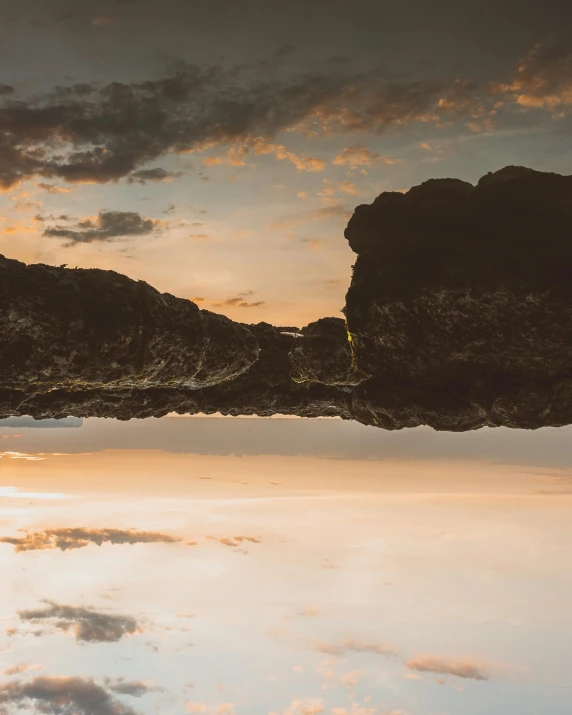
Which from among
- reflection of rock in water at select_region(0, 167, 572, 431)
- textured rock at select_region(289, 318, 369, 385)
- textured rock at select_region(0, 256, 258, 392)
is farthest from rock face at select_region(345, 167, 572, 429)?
textured rock at select_region(0, 256, 258, 392)

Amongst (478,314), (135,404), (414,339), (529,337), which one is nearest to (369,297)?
(414,339)

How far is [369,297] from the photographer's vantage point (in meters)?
4.56

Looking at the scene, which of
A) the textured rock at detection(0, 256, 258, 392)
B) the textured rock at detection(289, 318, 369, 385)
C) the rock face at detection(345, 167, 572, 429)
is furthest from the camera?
the textured rock at detection(289, 318, 369, 385)

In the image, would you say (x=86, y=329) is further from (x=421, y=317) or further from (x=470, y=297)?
(x=470, y=297)

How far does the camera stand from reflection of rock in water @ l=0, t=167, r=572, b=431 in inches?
157

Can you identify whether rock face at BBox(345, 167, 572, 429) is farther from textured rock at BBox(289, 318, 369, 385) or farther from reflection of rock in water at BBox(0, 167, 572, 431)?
textured rock at BBox(289, 318, 369, 385)

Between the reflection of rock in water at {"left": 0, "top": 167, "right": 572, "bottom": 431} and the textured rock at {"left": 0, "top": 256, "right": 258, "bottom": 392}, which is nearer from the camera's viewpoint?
the reflection of rock in water at {"left": 0, "top": 167, "right": 572, "bottom": 431}

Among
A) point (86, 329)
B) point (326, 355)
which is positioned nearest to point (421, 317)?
point (326, 355)

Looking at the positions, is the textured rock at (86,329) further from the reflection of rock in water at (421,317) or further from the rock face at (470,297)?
the rock face at (470,297)

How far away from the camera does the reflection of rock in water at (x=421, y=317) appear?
3.99m

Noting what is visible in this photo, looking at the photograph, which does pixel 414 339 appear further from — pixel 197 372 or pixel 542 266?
pixel 197 372

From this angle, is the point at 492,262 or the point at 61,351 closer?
the point at 492,262

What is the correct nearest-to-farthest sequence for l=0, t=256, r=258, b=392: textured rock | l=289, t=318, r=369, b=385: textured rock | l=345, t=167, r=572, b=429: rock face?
1. l=345, t=167, r=572, b=429: rock face
2. l=0, t=256, r=258, b=392: textured rock
3. l=289, t=318, r=369, b=385: textured rock

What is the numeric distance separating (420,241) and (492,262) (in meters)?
0.64
